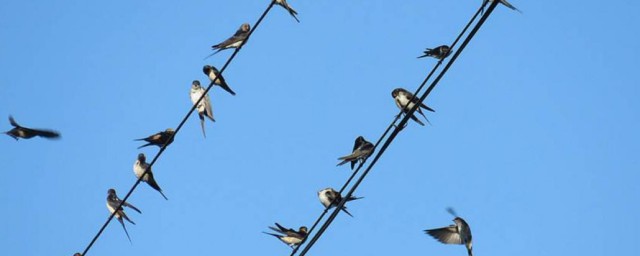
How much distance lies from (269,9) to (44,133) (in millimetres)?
5107

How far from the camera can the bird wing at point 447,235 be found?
998cm

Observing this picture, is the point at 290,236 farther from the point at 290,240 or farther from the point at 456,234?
the point at 456,234

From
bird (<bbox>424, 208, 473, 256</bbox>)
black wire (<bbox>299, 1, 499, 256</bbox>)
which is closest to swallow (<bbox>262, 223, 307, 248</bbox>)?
bird (<bbox>424, 208, 473, 256</bbox>)

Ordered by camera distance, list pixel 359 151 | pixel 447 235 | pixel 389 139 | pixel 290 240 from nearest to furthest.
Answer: pixel 389 139, pixel 447 235, pixel 359 151, pixel 290 240

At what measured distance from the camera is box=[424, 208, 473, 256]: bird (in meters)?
10.0

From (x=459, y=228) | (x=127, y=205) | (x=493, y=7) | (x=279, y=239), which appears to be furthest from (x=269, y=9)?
(x=279, y=239)

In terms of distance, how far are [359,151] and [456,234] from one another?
158 centimetres

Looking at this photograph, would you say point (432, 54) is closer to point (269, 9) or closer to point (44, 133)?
point (44, 133)

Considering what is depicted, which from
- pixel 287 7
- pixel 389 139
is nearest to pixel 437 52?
pixel 287 7

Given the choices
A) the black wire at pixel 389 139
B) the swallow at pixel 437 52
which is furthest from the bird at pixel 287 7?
the black wire at pixel 389 139

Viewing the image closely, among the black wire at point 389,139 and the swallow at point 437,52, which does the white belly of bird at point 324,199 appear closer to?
the swallow at point 437,52

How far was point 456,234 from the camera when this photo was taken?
10.3 m

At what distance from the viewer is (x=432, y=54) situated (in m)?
13.3

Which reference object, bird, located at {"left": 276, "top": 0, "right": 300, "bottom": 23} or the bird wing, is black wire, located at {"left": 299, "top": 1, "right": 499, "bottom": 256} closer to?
the bird wing
